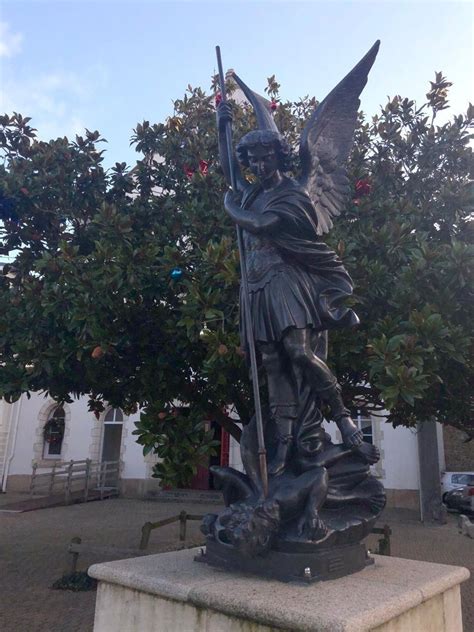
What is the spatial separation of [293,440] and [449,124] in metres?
6.32

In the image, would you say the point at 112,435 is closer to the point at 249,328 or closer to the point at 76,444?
the point at 76,444

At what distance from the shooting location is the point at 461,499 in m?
16.7

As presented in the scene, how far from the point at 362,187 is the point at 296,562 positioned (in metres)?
5.36

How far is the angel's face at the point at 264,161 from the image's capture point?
4215mm

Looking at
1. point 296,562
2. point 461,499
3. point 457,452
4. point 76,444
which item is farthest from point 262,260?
point 457,452

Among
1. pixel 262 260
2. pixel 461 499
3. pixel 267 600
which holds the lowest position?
pixel 461 499

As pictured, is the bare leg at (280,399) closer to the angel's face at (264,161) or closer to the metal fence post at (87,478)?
the angel's face at (264,161)

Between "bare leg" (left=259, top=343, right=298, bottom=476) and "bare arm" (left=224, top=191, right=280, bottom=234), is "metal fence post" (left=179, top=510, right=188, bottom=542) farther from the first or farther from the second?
"bare arm" (left=224, top=191, right=280, bottom=234)

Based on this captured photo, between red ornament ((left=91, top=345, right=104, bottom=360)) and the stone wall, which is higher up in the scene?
red ornament ((left=91, top=345, right=104, bottom=360))

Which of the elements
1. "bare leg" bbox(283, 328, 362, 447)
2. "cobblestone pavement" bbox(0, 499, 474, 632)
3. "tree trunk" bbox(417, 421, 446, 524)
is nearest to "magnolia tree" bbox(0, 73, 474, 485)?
"bare leg" bbox(283, 328, 362, 447)

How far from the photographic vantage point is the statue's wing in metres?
4.42

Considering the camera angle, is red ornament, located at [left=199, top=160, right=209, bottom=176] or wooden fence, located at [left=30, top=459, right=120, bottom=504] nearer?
red ornament, located at [left=199, top=160, right=209, bottom=176]

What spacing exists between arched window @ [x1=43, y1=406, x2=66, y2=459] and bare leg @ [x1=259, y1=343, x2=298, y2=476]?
17.9 m

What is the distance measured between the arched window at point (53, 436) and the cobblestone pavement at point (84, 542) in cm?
373
